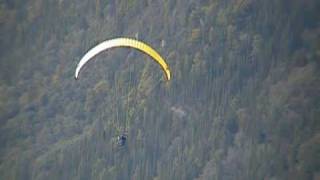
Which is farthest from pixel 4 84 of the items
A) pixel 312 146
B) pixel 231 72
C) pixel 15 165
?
pixel 312 146

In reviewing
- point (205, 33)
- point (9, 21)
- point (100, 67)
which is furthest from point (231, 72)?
A: point (9, 21)

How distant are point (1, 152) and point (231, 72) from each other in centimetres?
1339

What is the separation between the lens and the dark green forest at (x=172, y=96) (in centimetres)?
4469

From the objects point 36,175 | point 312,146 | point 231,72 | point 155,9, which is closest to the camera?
point 312,146

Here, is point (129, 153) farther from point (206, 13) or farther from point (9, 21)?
point (9, 21)

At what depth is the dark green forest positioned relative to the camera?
44688 millimetres

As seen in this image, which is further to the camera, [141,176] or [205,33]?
[205,33]

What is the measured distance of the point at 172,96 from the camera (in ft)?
161

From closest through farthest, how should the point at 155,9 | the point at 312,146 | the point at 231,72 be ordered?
the point at 312,146 < the point at 231,72 < the point at 155,9

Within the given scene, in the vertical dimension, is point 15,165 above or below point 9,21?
below

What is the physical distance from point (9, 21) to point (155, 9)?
9956 mm

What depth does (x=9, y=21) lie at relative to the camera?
5856 centimetres

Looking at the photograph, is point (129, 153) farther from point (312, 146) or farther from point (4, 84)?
point (4, 84)

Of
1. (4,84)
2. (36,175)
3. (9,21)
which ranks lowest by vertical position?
(36,175)
